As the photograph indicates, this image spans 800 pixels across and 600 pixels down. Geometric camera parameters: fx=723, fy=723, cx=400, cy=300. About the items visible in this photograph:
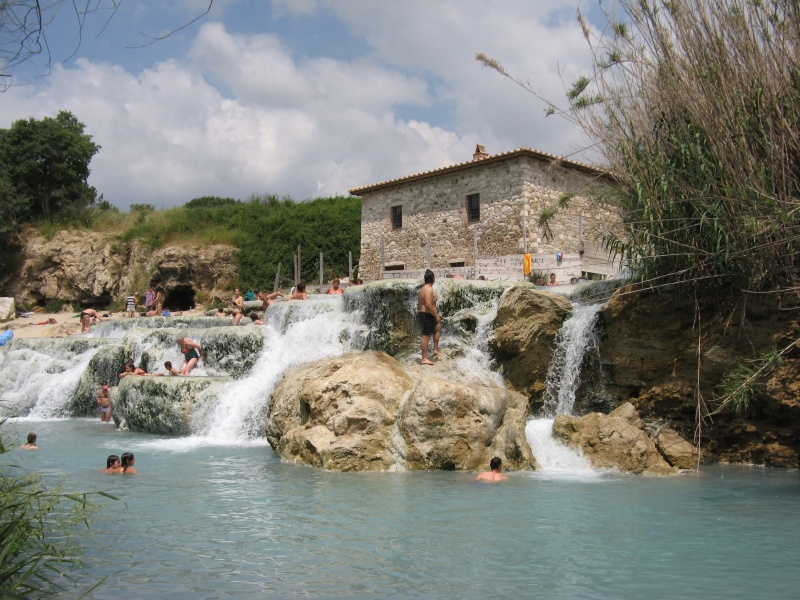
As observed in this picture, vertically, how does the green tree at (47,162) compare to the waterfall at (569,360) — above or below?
above

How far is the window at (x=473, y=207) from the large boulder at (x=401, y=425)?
15334 millimetres

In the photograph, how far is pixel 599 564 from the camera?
5.10 metres

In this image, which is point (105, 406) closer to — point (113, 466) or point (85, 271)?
point (113, 466)

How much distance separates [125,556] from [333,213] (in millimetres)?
25828

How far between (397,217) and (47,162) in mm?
17942

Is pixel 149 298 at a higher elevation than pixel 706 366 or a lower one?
higher

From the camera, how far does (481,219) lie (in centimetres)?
2398

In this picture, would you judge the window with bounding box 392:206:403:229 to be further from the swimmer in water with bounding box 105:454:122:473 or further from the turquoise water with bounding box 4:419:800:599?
the swimmer in water with bounding box 105:454:122:473

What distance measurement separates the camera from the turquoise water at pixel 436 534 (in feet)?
15.2

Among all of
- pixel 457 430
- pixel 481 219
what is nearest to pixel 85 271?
pixel 481 219

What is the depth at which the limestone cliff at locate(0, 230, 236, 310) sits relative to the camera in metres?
31.2

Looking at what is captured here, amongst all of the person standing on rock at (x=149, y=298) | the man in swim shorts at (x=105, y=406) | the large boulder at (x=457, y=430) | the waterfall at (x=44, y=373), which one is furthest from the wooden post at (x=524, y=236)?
the person standing on rock at (x=149, y=298)

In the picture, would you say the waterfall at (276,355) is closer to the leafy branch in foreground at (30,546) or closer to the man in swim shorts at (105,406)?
the man in swim shorts at (105,406)

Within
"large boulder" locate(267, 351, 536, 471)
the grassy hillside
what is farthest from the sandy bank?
"large boulder" locate(267, 351, 536, 471)
